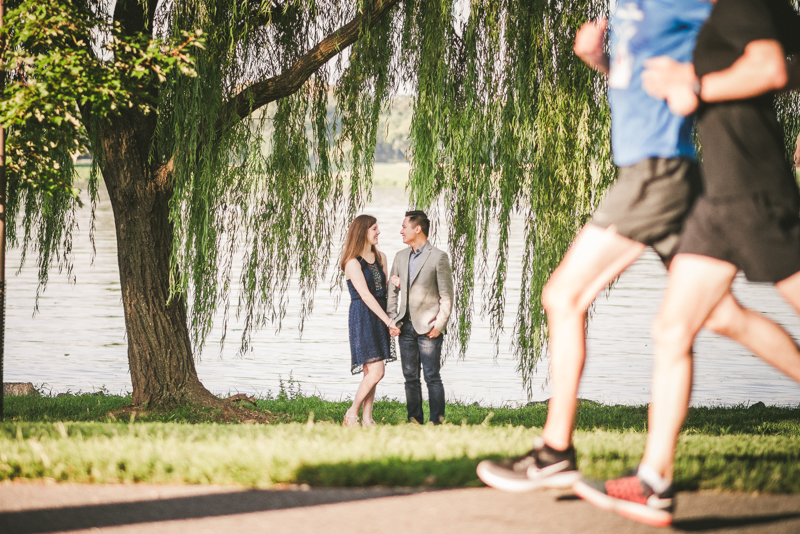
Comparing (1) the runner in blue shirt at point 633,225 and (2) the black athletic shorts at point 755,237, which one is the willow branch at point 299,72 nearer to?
(1) the runner in blue shirt at point 633,225

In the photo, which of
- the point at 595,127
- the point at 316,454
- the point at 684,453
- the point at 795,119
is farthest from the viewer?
the point at 795,119

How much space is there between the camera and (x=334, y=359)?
1421 centimetres

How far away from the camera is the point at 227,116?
715cm

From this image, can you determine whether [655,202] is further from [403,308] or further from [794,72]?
[403,308]

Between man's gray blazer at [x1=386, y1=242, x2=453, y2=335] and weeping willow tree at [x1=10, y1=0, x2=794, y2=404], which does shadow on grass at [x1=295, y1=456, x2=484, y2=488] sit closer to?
man's gray blazer at [x1=386, y1=242, x2=453, y2=335]

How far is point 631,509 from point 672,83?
4.92ft

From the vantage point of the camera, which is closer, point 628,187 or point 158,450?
point 628,187

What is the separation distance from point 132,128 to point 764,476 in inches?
255

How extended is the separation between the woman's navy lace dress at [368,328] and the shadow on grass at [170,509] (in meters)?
4.05

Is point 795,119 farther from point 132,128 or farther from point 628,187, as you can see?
point 132,128

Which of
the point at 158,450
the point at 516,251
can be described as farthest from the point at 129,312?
the point at 516,251

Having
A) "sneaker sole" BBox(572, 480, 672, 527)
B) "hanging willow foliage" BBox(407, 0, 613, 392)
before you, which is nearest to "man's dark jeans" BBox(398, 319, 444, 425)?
"hanging willow foliage" BBox(407, 0, 613, 392)

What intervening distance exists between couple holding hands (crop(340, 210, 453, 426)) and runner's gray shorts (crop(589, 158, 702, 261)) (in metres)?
4.06

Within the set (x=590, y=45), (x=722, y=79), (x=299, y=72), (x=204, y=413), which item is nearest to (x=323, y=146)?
(x=299, y=72)
